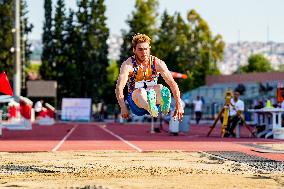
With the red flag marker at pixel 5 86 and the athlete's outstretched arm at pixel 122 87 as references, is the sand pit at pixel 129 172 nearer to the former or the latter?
the athlete's outstretched arm at pixel 122 87

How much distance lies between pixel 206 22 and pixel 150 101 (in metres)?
88.7

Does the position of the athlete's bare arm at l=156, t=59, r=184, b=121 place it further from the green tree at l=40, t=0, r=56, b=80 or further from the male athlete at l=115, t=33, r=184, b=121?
the green tree at l=40, t=0, r=56, b=80

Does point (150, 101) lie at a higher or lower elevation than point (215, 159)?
higher

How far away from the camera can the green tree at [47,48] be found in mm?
77000

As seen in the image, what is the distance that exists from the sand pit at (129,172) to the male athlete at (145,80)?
3.14 feet

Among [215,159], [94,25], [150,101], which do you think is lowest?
[215,159]

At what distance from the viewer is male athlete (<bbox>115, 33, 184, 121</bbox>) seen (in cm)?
1185

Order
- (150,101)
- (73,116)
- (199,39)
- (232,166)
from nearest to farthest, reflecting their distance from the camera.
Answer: (150,101) < (232,166) < (73,116) < (199,39)

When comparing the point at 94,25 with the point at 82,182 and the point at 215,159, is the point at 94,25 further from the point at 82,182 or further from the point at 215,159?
the point at 82,182

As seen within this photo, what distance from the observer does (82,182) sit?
9.98 metres

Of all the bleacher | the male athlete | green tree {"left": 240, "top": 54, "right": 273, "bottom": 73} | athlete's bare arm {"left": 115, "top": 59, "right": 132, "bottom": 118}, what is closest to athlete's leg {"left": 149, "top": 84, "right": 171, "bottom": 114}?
the male athlete

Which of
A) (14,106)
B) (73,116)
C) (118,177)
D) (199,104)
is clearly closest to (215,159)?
(118,177)

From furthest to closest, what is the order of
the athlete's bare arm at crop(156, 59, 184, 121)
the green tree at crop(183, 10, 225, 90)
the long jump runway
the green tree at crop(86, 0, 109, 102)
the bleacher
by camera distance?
the green tree at crop(183, 10, 225, 90)
the green tree at crop(86, 0, 109, 102)
the bleacher
the long jump runway
the athlete's bare arm at crop(156, 59, 184, 121)

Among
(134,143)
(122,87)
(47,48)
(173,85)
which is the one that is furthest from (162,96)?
(47,48)
